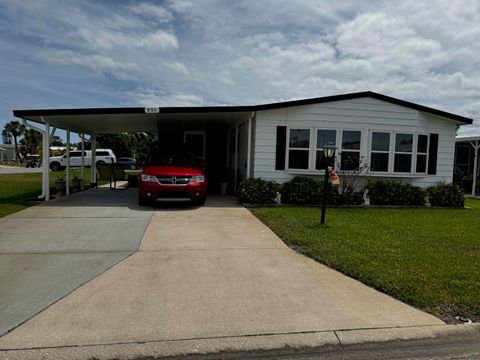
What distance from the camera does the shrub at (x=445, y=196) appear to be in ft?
40.2

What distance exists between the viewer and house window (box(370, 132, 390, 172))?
40.4ft

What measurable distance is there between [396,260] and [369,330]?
89.7 inches

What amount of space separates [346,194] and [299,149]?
1.96 m

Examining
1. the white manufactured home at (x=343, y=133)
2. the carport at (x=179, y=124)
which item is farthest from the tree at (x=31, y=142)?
the white manufactured home at (x=343, y=133)

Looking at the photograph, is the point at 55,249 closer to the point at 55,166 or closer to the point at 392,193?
the point at 392,193

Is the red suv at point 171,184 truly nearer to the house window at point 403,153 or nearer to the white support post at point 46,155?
the white support post at point 46,155

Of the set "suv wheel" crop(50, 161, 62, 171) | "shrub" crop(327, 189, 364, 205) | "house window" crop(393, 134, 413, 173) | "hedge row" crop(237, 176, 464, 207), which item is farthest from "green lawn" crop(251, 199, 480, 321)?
"suv wheel" crop(50, 161, 62, 171)

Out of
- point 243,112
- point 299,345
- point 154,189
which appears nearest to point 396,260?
point 299,345

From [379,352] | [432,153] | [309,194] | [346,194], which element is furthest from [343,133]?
[379,352]

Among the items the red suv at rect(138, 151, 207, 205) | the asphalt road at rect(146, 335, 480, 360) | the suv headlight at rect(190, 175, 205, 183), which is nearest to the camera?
the asphalt road at rect(146, 335, 480, 360)

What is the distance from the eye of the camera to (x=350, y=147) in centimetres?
1222

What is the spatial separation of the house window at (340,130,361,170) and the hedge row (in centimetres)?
94

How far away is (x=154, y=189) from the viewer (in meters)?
10.3

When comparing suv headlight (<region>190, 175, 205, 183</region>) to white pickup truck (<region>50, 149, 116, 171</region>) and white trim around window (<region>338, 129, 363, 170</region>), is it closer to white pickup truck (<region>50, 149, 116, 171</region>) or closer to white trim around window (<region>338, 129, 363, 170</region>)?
white trim around window (<region>338, 129, 363, 170</region>)
